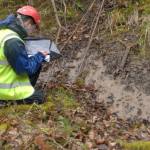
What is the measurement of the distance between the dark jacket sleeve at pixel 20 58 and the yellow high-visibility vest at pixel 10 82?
8cm

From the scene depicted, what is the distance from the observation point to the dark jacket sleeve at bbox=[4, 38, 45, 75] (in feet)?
23.7

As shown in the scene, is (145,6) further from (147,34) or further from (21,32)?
(21,32)

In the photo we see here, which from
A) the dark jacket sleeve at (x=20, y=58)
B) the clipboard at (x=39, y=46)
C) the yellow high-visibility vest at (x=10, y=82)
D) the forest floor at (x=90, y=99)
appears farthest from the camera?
the clipboard at (x=39, y=46)

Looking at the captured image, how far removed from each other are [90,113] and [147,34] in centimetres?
247

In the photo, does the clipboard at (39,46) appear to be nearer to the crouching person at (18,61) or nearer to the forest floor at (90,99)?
the crouching person at (18,61)

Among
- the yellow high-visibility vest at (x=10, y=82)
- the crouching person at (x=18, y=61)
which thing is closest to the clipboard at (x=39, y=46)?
the crouching person at (x=18, y=61)

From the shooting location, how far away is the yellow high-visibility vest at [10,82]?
7355 mm

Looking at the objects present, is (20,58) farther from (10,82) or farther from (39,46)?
(39,46)

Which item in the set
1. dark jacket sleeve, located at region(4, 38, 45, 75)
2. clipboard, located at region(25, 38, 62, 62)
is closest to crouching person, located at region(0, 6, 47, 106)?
dark jacket sleeve, located at region(4, 38, 45, 75)

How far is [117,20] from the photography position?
1035 cm

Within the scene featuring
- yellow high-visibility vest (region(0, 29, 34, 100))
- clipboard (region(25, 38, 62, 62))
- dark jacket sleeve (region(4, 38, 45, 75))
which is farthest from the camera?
clipboard (region(25, 38, 62, 62))

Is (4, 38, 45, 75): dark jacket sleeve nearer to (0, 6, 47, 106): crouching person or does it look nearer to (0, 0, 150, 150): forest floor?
(0, 6, 47, 106): crouching person

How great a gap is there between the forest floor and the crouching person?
0.34m

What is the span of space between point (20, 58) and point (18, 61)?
47 millimetres
